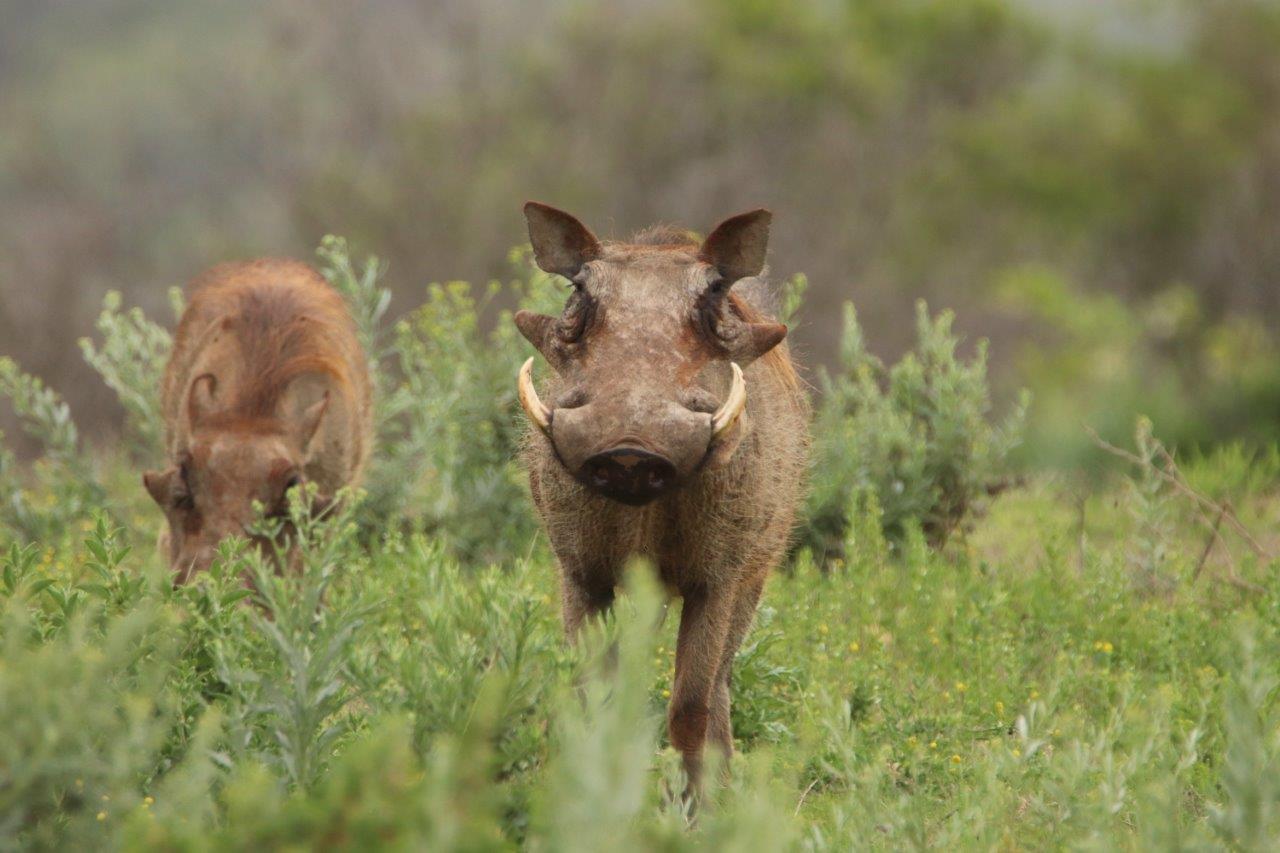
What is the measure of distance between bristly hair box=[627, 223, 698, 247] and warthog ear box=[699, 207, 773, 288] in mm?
373

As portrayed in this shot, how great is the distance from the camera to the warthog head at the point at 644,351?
11.0 ft

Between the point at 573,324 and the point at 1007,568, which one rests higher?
the point at 573,324

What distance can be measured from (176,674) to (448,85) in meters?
23.7

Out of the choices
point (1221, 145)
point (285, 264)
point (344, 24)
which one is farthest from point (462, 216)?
point (285, 264)

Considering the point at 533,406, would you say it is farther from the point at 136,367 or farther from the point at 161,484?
the point at 136,367

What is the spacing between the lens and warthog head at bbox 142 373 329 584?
5.25 meters

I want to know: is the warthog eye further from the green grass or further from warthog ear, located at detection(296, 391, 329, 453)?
warthog ear, located at detection(296, 391, 329, 453)

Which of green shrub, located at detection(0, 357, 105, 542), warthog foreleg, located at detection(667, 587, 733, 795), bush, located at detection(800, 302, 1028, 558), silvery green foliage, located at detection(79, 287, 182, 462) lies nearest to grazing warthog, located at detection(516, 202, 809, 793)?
warthog foreleg, located at detection(667, 587, 733, 795)

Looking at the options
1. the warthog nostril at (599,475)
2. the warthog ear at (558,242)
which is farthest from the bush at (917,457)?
the warthog nostril at (599,475)

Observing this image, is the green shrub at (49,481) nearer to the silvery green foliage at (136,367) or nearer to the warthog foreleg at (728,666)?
the silvery green foliage at (136,367)

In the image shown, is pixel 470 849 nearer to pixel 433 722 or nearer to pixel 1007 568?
pixel 433 722

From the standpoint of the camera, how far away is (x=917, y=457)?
6.18m

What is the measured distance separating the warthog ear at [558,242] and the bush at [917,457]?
2360mm

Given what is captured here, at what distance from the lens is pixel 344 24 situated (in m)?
26.4
